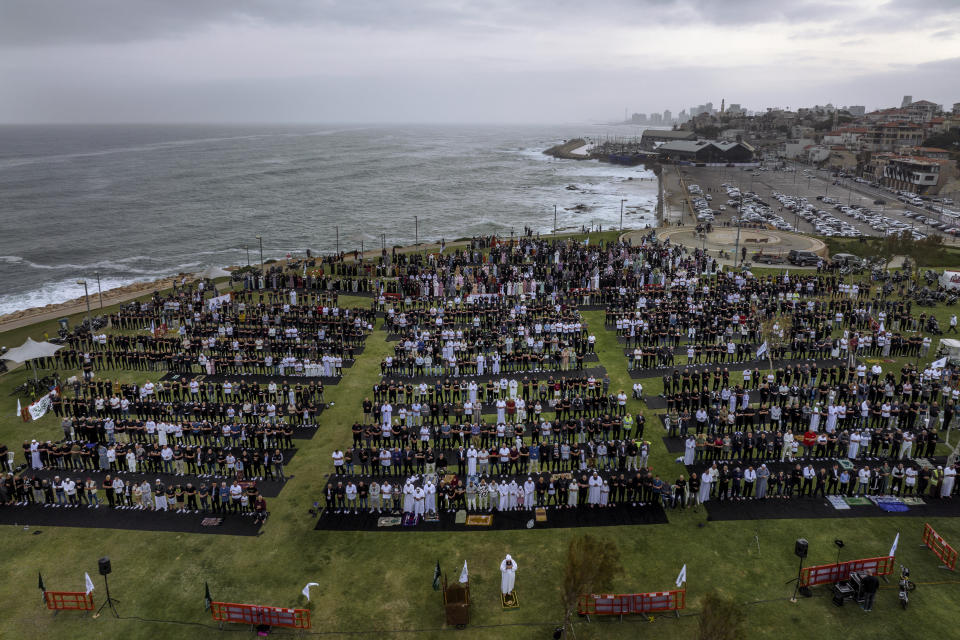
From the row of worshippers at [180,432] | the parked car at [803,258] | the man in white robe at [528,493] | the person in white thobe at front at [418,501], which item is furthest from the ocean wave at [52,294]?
the parked car at [803,258]

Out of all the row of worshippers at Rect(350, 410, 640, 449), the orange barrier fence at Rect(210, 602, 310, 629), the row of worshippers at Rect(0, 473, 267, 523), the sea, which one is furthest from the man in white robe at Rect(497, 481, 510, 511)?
the sea

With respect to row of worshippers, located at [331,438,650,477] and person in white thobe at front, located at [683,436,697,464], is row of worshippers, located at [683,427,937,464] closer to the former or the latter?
person in white thobe at front, located at [683,436,697,464]

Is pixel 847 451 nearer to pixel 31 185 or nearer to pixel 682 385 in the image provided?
pixel 682 385

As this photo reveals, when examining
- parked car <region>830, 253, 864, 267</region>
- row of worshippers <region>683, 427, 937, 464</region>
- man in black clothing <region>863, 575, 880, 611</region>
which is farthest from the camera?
parked car <region>830, 253, 864, 267</region>

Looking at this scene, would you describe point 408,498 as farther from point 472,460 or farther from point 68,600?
point 68,600

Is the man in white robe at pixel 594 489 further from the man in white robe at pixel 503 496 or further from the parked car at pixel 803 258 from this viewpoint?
the parked car at pixel 803 258

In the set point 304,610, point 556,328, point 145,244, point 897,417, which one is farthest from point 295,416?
point 145,244
